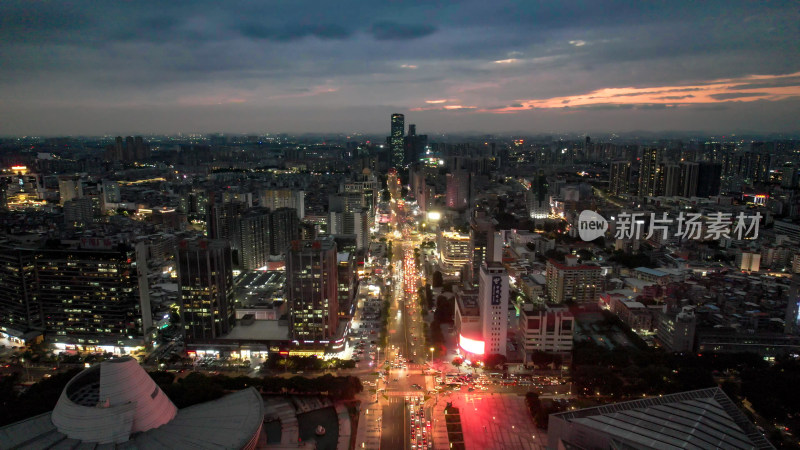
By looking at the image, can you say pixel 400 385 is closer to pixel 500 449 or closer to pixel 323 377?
pixel 323 377

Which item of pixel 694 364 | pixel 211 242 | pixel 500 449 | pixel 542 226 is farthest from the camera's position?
pixel 542 226

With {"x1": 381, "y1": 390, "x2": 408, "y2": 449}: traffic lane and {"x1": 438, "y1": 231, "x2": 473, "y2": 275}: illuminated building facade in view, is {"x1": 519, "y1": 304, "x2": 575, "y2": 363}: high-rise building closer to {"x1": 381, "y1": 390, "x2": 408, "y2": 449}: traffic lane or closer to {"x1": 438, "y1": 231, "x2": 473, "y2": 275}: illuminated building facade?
{"x1": 381, "y1": 390, "x2": 408, "y2": 449}: traffic lane

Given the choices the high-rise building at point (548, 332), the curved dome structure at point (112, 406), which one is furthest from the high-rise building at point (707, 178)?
the curved dome structure at point (112, 406)

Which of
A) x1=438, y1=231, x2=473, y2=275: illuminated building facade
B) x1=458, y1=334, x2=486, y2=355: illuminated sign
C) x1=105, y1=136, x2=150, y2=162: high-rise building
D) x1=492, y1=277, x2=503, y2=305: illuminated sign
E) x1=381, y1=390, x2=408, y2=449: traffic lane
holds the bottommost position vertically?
x1=381, y1=390, x2=408, y2=449: traffic lane

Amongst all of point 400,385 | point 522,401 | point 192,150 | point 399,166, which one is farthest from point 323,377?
point 192,150

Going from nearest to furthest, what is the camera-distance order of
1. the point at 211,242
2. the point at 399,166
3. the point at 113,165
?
the point at 211,242
the point at 113,165
the point at 399,166

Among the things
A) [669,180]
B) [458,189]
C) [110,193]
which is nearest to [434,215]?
[458,189]

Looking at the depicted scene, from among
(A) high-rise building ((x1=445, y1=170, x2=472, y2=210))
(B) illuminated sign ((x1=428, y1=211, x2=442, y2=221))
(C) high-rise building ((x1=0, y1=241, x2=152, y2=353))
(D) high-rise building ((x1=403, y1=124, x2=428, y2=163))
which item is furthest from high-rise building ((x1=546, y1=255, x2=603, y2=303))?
(D) high-rise building ((x1=403, y1=124, x2=428, y2=163))

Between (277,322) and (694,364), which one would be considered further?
(277,322)
